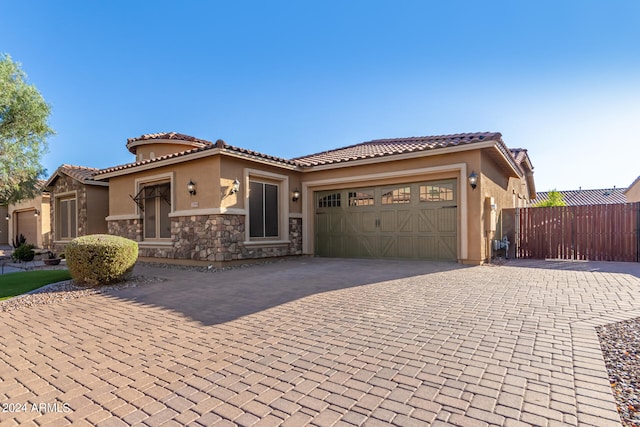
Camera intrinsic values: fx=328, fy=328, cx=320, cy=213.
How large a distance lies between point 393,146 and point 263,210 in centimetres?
627

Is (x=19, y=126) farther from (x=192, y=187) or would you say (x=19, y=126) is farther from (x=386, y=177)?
(x=386, y=177)

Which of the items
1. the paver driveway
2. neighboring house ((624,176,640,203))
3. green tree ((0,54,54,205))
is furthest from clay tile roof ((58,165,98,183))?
neighboring house ((624,176,640,203))

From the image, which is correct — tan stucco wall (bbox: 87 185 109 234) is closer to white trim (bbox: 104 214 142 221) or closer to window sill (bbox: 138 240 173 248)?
white trim (bbox: 104 214 142 221)

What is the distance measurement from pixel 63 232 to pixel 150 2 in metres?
11.7

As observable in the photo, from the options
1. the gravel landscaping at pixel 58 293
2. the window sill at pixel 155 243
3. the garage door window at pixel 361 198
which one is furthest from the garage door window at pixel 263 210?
the gravel landscaping at pixel 58 293

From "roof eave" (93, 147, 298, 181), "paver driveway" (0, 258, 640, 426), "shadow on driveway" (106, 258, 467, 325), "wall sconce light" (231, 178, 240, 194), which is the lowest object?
"shadow on driveway" (106, 258, 467, 325)

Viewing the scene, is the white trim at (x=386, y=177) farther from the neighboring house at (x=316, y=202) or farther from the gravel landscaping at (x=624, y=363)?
the gravel landscaping at (x=624, y=363)

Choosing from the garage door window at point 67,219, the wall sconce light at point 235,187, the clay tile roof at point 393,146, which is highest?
the clay tile roof at point 393,146

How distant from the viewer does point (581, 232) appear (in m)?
10.9

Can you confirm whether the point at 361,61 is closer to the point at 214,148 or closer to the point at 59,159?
the point at 214,148

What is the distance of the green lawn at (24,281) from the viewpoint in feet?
22.2

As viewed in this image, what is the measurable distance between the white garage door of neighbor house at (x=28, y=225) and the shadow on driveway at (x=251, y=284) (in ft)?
51.1

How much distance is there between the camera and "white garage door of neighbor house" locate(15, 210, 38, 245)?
1970 cm

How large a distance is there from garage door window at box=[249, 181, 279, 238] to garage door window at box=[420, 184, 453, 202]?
4.83 m
